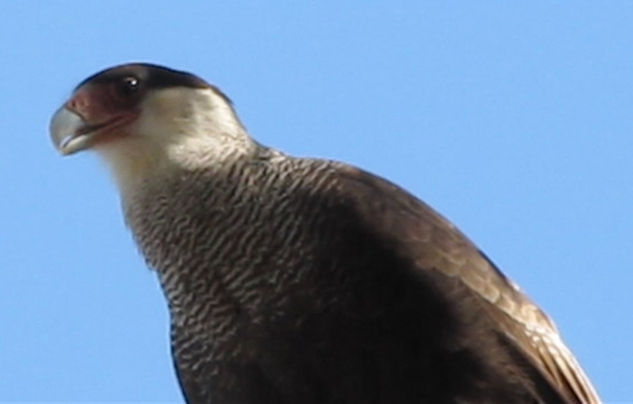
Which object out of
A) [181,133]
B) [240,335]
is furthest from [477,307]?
[181,133]

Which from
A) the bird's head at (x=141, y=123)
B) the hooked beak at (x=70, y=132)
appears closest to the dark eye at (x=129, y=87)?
the bird's head at (x=141, y=123)

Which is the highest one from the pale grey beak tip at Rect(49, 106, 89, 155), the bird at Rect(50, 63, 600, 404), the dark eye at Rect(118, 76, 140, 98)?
the dark eye at Rect(118, 76, 140, 98)

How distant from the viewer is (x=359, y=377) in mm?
6242

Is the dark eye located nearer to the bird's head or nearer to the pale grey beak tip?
the bird's head

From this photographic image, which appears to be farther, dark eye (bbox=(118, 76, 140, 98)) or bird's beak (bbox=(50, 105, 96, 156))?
dark eye (bbox=(118, 76, 140, 98))

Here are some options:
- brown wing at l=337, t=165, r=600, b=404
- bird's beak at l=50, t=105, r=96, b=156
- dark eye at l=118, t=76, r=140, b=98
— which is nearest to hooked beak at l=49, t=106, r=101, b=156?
bird's beak at l=50, t=105, r=96, b=156

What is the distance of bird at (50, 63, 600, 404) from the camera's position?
626 cm

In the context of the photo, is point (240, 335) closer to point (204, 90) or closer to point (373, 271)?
point (373, 271)

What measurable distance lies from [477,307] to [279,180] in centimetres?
87

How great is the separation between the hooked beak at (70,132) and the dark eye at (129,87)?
6.8 inches

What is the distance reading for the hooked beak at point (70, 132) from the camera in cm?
667

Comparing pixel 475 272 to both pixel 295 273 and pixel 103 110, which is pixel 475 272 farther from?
pixel 103 110

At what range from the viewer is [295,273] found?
6.38 m

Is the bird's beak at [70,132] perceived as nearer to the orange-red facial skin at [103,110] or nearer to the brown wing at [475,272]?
the orange-red facial skin at [103,110]
